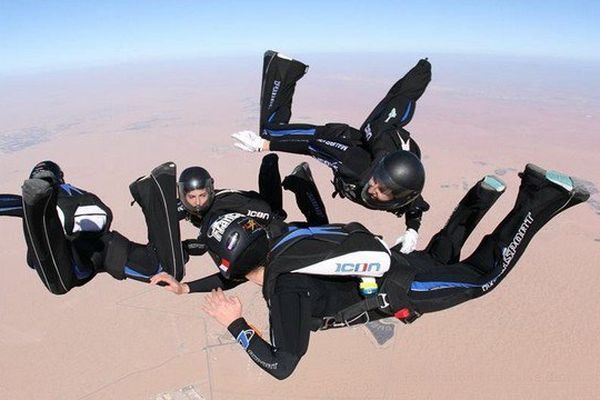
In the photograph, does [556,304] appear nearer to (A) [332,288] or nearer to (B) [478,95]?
(A) [332,288]

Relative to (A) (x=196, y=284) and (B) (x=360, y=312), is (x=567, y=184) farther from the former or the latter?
(A) (x=196, y=284)

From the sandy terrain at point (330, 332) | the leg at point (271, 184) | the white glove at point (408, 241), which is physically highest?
the leg at point (271, 184)

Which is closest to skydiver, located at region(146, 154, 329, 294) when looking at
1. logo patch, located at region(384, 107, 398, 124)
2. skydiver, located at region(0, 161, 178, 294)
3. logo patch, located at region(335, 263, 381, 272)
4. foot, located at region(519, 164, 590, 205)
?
skydiver, located at region(0, 161, 178, 294)

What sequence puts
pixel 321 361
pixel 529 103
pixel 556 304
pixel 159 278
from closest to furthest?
pixel 159 278 < pixel 321 361 < pixel 556 304 < pixel 529 103

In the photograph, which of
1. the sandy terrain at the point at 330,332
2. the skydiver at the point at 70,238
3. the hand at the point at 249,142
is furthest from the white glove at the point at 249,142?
the sandy terrain at the point at 330,332

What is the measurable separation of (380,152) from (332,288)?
131 centimetres

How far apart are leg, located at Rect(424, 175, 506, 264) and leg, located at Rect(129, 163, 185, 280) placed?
2056mm

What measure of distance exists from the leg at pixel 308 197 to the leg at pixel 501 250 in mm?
1398

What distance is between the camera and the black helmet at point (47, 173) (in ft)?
8.47

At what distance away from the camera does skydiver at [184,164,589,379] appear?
2143 mm

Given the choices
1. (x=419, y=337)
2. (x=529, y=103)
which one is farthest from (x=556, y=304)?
(x=529, y=103)

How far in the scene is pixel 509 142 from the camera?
64188 mm

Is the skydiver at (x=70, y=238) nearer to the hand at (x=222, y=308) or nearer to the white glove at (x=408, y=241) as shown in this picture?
the hand at (x=222, y=308)

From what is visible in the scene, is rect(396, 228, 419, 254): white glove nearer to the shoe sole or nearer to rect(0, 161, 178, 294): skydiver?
the shoe sole
